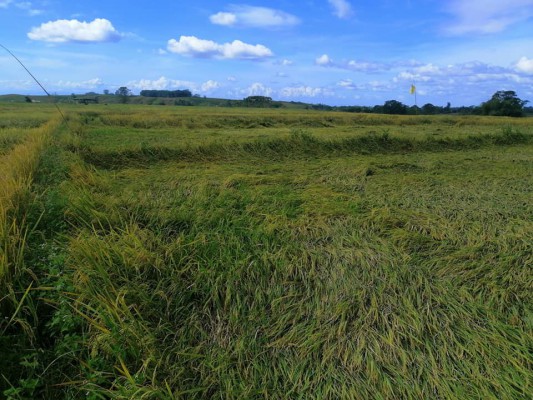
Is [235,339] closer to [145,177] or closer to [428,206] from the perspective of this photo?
[428,206]

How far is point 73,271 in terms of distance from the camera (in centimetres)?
275

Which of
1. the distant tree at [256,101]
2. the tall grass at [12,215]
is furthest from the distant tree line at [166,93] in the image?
the tall grass at [12,215]

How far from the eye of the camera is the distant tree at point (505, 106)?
4331 cm

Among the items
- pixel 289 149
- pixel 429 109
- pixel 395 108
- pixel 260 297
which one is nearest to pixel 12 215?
pixel 260 297

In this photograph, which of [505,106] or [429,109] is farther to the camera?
→ [429,109]

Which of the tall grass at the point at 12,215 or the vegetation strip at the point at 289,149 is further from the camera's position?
the vegetation strip at the point at 289,149

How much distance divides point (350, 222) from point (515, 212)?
6.83 ft

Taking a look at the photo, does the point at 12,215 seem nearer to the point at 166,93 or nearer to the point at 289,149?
the point at 289,149

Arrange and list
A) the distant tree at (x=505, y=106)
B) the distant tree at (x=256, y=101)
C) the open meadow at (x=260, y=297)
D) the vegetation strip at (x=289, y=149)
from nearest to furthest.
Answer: the open meadow at (x=260, y=297) → the vegetation strip at (x=289, y=149) → the distant tree at (x=505, y=106) → the distant tree at (x=256, y=101)

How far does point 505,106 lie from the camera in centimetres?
4369

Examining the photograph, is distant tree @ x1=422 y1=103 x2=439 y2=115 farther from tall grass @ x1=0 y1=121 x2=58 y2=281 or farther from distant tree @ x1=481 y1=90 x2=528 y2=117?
tall grass @ x1=0 y1=121 x2=58 y2=281

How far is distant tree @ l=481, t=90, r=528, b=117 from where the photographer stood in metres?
43.3

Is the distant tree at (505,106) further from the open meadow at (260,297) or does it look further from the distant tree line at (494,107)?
the open meadow at (260,297)

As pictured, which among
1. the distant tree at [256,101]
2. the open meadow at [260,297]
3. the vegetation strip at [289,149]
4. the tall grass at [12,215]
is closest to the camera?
the open meadow at [260,297]
